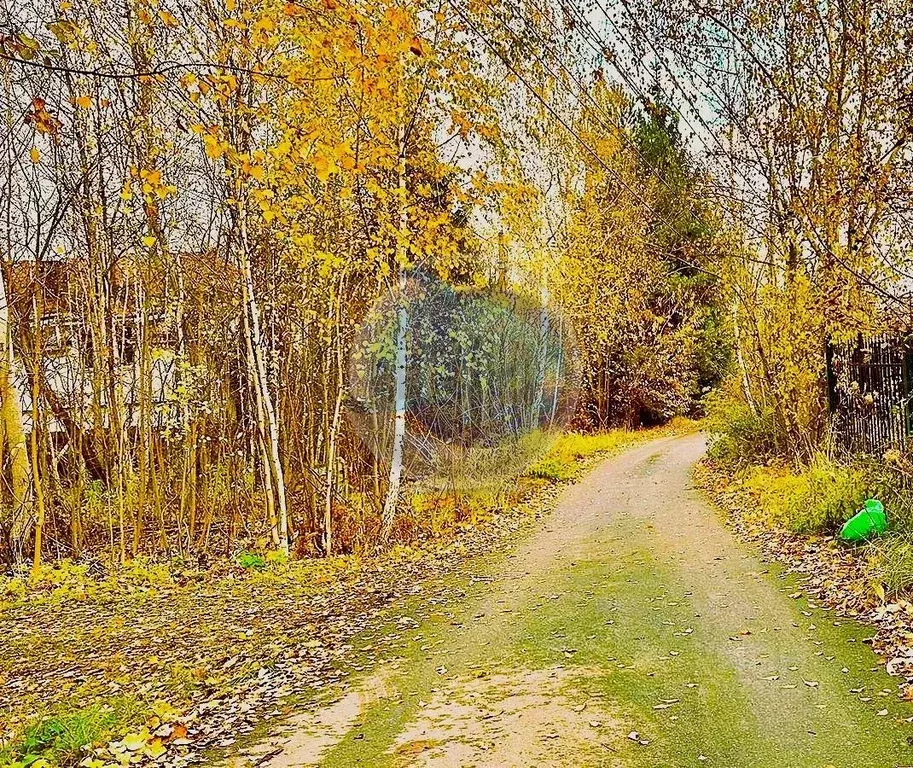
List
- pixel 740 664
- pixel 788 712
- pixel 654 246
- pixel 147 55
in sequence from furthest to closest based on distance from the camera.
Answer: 1. pixel 654 246
2. pixel 147 55
3. pixel 740 664
4. pixel 788 712

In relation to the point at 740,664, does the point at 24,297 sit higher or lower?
higher

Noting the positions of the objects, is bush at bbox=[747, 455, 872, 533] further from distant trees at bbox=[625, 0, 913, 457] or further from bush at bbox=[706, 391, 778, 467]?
bush at bbox=[706, 391, 778, 467]

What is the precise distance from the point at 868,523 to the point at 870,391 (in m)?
2.94

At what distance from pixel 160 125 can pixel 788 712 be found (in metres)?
7.86

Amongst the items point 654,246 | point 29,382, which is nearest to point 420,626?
point 29,382

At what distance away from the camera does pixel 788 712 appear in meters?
4.01

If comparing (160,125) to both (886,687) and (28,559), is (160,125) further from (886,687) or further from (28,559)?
(886,687)

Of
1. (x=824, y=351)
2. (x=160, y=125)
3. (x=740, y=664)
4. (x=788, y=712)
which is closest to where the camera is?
(x=788, y=712)

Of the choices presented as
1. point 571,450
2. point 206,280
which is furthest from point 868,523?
point 571,450

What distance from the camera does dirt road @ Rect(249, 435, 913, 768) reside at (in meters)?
3.72

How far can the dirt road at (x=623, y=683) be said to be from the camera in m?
3.72

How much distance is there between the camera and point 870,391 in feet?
29.4

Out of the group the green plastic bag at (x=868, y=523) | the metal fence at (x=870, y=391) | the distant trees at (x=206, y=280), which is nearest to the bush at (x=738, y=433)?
the metal fence at (x=870, y=391)

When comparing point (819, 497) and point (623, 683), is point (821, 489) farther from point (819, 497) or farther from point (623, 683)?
point (623, 683)
